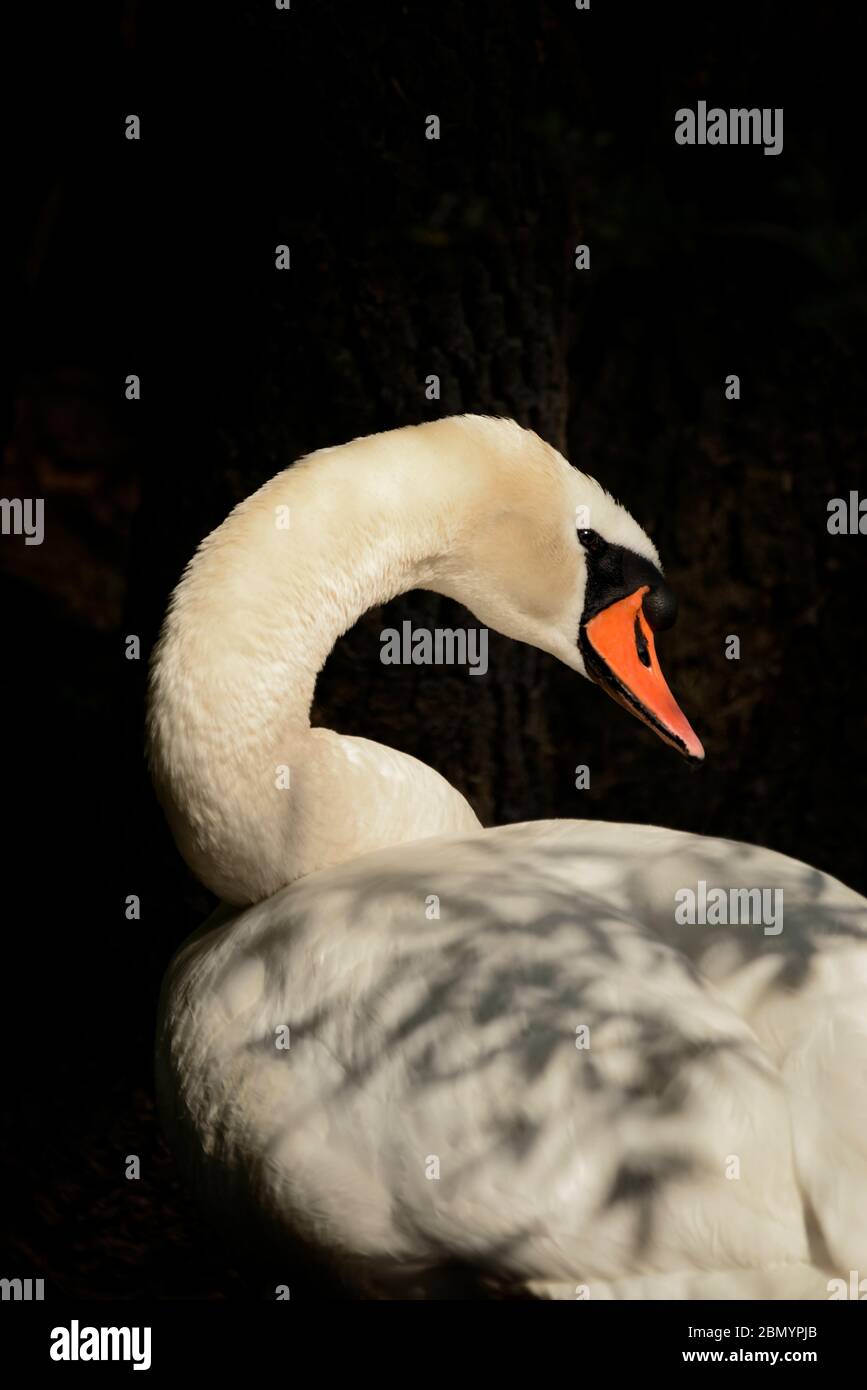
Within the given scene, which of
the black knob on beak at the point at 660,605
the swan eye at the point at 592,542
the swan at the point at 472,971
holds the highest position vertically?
the swan eye at the point at 592,542

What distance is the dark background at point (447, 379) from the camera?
373cm

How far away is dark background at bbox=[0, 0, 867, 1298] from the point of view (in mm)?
3729

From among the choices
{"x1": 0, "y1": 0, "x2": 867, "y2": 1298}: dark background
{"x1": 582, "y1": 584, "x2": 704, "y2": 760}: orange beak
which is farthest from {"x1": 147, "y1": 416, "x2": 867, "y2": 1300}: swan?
{"x1": 0, "y1": 0, "x2": 867, "y2": 1298}: dark background

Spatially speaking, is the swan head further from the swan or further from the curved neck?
the curved neck

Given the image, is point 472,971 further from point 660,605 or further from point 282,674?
point 660,605

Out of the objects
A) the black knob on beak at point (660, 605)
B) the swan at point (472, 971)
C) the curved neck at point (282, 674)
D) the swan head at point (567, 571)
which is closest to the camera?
the swan at point (472, 971)

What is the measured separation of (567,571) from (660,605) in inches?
8.2

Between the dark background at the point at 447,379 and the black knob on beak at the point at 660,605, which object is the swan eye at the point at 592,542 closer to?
the black knob on beak at the point at 660,605

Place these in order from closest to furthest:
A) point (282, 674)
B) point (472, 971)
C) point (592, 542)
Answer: point (472, 971) < point (282, 674) < point (592, 542)

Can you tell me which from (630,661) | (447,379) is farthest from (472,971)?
(447,379)

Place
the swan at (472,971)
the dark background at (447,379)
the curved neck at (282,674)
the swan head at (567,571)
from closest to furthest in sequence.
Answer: the swan at (472,971)
the curved neck at (282,674)
the swan head at (567,571)
the dark background at (447,379)

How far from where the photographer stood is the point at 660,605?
3256mm

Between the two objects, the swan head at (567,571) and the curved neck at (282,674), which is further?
the swan head at (567,571)

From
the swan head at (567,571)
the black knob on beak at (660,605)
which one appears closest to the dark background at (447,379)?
the swan head at (567,571)
